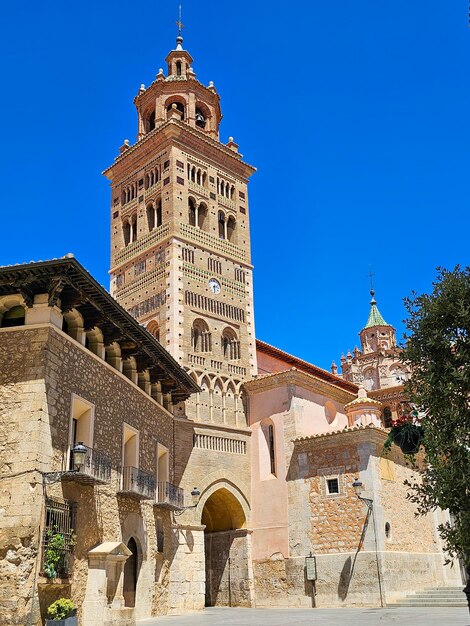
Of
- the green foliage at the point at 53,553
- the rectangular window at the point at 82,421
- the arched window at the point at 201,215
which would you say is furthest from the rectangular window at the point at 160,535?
the arched window at the point at 201,215

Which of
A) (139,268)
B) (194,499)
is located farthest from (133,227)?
(194,499)

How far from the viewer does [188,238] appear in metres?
28.9

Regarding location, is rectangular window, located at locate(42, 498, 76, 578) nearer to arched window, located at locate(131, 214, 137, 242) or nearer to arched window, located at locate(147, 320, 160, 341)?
arched window, located at locate(147, 320, 160, 341)

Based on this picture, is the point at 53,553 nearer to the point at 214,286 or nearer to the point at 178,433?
the point at 178,433

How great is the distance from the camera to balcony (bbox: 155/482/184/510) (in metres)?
21.1

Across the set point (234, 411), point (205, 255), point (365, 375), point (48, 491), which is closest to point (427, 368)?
point (48, 491)

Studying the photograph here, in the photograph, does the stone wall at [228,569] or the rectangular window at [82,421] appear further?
the stone wall at [228,569]

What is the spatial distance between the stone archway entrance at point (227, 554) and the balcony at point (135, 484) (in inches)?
303

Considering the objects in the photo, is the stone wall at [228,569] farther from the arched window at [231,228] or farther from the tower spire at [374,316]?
the tower spire at [374,316]

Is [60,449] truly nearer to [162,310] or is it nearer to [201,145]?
[162,310]

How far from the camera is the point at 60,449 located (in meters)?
14.8

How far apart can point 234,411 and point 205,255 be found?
6799 mm

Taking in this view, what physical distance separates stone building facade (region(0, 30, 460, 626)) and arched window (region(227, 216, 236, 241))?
101mm

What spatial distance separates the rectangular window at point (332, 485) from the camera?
963 inches
